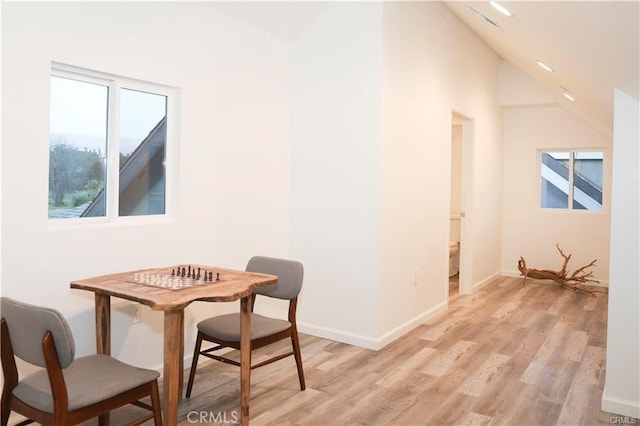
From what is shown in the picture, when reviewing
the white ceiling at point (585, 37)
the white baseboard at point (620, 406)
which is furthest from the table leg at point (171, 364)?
the white baseboard at point (620, 406)

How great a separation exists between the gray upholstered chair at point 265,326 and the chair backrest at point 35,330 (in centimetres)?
106

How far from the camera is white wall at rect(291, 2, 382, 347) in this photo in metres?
4.02

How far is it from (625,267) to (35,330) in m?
2.95

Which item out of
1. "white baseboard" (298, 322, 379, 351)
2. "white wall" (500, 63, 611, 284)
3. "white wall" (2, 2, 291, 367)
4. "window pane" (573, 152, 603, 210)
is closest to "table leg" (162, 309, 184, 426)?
"white wall" (2, 2, 291, 367)

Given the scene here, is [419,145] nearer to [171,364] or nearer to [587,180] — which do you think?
[171,364]

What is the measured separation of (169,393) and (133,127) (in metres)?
1.77

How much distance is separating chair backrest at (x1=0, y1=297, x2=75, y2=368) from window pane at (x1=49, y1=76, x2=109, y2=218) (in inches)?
39.5

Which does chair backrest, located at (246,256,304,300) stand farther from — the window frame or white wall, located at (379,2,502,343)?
the window frame

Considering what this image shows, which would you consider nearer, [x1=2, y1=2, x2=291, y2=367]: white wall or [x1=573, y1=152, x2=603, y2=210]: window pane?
[x1=2, y1=2, x2=291, y2=367]: white wall

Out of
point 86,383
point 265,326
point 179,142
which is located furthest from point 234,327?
point 179,142

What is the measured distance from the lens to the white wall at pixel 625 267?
2828 mm

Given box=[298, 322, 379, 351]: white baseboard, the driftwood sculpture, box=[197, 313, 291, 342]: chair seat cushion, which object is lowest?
box=[298, 322, 379, 351]: white baseboard

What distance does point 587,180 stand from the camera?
269 inches

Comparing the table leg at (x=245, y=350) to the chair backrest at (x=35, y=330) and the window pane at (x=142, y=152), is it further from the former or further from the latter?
the window pane at (x=142, y=152)
